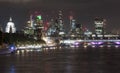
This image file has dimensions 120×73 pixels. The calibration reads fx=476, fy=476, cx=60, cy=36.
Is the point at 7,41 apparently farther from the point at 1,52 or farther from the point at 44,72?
the point at 44,72

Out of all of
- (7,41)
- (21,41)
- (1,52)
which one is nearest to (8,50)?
(1,52)

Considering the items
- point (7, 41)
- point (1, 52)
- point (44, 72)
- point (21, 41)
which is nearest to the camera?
point (44, 72)

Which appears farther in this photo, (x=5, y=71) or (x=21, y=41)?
(x=21, y=41)

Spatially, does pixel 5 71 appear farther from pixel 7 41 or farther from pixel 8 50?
pixel 7 41

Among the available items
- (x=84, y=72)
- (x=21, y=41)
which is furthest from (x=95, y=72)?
(x=21, y=41)

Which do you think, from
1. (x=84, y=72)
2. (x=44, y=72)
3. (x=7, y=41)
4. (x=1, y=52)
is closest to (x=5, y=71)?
(x=44, y=72)

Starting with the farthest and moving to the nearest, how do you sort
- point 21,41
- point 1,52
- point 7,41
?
point 21,41 → point 7,41 → point 1,52

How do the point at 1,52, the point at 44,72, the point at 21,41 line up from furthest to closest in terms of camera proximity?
the point at 21,41
the point at 1,52
the point at 44,72

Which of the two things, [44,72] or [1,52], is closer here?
[44,72]

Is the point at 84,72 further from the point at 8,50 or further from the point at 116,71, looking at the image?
the point at 8,50
